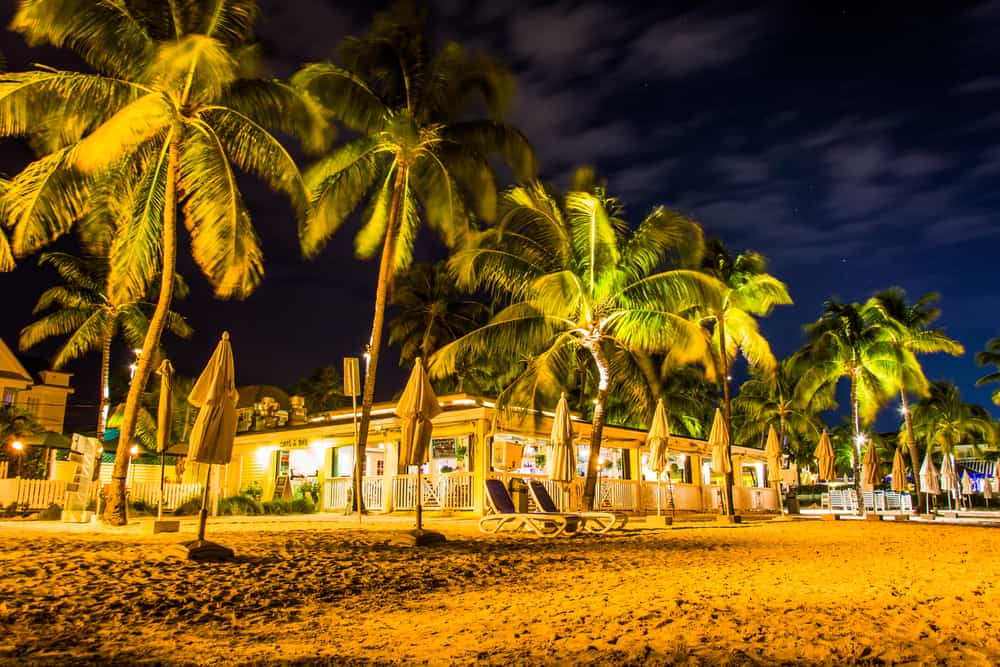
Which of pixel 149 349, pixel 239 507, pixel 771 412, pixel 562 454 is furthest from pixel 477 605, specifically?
pixel 771 412

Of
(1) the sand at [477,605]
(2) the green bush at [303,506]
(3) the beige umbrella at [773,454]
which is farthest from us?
(3) the beige umbrella at [773,454]

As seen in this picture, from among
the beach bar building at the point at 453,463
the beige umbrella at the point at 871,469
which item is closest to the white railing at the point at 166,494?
the beach bar building at the point at 453,463

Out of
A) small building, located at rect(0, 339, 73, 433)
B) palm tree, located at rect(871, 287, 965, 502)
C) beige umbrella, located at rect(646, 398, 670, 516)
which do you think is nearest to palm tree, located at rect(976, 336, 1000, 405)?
palm tree, located at rect(871, 287, 965, 502)

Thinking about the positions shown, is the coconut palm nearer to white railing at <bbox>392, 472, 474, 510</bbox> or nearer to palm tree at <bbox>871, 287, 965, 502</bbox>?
palm tree at <bbox>871, 287, 965, 502</bbox>

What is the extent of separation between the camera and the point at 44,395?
139 ft

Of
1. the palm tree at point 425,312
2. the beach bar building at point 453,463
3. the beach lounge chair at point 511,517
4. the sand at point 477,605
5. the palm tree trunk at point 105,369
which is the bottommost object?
the sand at point 477,605

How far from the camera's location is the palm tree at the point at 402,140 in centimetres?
1695

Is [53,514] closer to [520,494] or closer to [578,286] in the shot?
[520,494]

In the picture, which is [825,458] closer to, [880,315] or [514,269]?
[880,315]

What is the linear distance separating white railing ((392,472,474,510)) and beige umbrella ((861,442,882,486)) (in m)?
14.1

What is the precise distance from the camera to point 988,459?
53.6 meters

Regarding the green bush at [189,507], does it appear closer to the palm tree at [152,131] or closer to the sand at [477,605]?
the palm tree at [152,131]

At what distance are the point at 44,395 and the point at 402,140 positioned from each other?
36.3 meters

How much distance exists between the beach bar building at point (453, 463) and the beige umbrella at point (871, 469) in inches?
170
